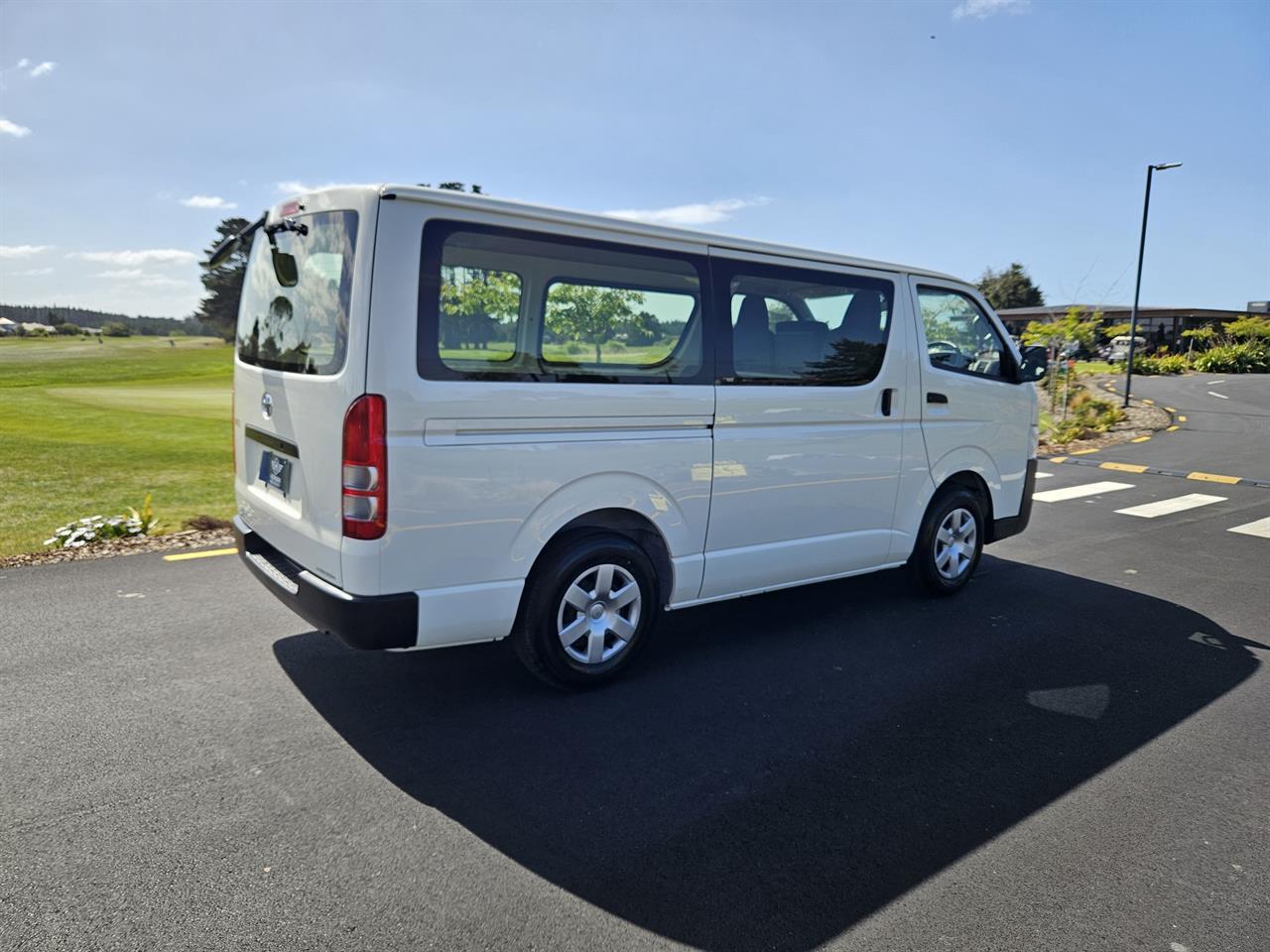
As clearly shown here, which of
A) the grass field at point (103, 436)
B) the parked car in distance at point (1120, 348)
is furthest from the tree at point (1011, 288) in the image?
the grass field at point (103, 436)

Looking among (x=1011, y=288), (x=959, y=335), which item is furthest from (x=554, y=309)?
(x=1011, y=288)

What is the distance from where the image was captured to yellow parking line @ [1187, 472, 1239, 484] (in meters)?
10.8

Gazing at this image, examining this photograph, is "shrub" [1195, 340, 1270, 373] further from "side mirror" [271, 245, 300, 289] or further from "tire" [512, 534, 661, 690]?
"side mirror" [271, 245, 300, 289]

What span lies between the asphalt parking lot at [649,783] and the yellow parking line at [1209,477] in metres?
6.83

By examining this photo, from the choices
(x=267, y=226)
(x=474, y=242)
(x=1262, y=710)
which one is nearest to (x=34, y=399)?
(x=267, y=226)

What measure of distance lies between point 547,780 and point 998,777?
5.80 ft

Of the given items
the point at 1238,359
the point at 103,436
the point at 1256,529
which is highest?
the point at 1238,359

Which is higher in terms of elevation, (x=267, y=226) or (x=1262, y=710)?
(x=267, y=226)

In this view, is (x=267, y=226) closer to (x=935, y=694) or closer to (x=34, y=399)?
(x=935, y=694)

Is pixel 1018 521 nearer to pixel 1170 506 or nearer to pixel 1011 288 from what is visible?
pixel 1170 506

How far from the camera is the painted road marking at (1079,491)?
9438mm

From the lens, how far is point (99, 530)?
6363 millimetres

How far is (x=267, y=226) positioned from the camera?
3.71 metres

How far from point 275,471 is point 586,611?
5.12ft
